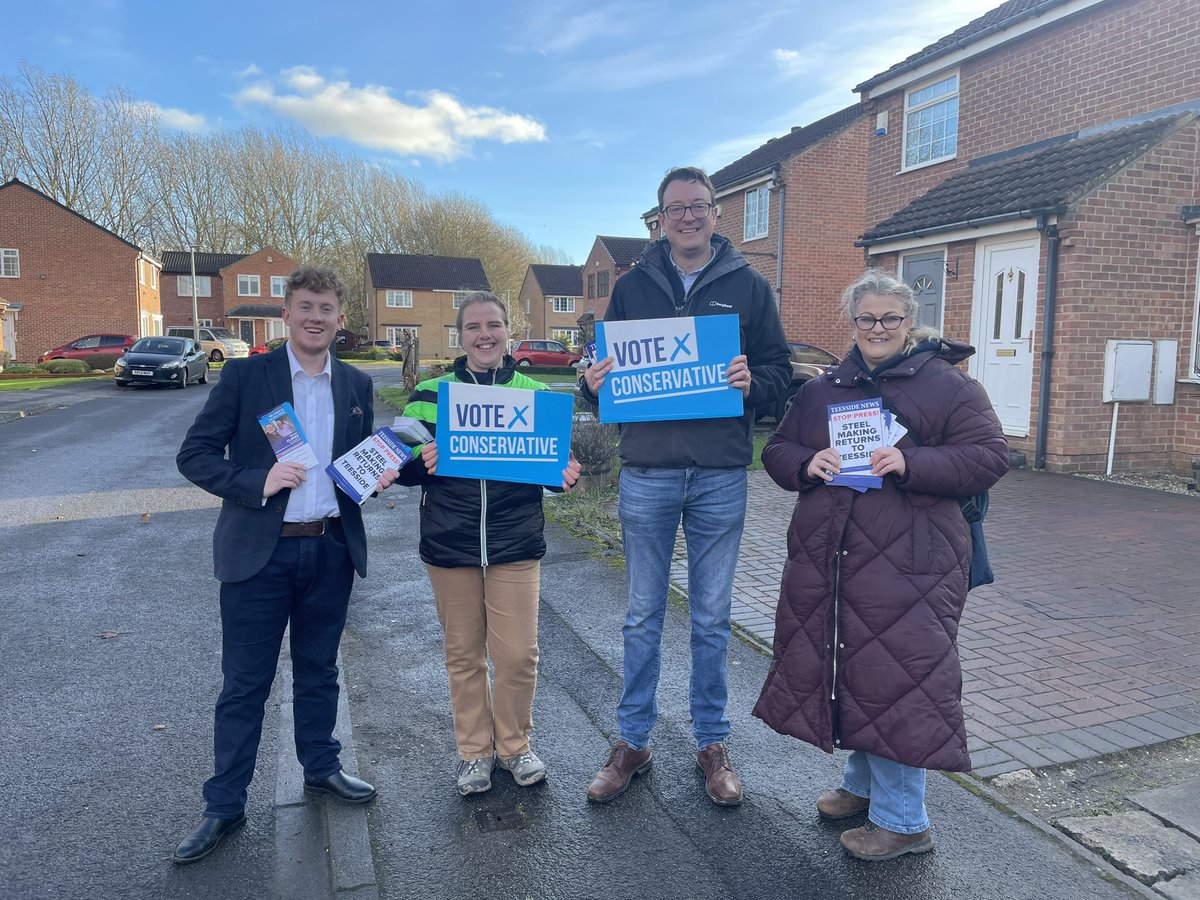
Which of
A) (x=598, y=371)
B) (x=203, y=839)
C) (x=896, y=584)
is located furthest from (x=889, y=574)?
(x=203, y=839)

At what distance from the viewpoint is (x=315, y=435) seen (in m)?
3.19

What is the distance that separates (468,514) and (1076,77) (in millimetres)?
13202

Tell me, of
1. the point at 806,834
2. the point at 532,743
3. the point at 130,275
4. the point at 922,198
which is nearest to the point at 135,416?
the point at 922,198

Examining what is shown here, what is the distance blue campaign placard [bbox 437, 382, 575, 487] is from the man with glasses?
0.24 meters

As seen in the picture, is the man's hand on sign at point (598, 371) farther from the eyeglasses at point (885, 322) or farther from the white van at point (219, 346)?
the white van at point (219, 346)

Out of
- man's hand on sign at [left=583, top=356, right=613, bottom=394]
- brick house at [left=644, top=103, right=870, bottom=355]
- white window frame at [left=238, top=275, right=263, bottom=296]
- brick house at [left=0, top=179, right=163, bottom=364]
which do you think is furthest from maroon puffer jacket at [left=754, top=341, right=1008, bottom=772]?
white window frame at [left=238, top=275, right=263, bottom=296]

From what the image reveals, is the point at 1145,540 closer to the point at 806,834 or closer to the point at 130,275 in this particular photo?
the point at 806,834

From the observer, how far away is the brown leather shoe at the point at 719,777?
335 centimetres

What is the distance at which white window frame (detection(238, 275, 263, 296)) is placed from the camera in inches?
2411

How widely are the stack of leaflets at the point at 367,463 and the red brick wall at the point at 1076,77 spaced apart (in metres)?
12.2

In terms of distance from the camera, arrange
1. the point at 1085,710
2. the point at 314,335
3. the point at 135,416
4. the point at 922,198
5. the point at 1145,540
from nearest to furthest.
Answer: the point at 314,335 < the point at 1085,710 < the point at 1145,540 < the point at 922,198 < the point at 135,416

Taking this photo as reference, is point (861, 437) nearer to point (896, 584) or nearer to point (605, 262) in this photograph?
point (896, 584)

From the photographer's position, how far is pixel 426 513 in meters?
3.37

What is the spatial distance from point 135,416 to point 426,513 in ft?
62.1
